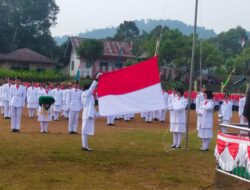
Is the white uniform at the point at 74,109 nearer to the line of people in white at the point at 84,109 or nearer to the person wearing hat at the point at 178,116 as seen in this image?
the line of people in white at the point at 84,109

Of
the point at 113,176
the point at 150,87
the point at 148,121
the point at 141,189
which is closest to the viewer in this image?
the point at 141,189

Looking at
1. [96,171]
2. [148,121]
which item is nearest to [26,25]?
[148,121]

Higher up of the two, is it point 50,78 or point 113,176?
point 50,78

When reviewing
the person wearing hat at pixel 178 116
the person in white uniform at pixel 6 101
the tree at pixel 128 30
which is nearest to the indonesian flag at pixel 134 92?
the person wearing hat at pixel 178 116

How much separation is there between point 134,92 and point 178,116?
333 centimetres

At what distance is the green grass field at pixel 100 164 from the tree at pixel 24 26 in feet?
145

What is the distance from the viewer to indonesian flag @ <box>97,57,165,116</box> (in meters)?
11.8

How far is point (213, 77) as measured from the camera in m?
50.3

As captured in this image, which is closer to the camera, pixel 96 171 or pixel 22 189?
pixel 22 189

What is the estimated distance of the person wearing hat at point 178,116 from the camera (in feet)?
47.8

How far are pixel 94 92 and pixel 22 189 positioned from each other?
17.6 ft

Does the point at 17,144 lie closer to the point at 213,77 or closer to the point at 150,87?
the point at 150,87

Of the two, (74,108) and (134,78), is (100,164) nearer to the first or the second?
(134,78)

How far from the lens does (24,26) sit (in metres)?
59.5
